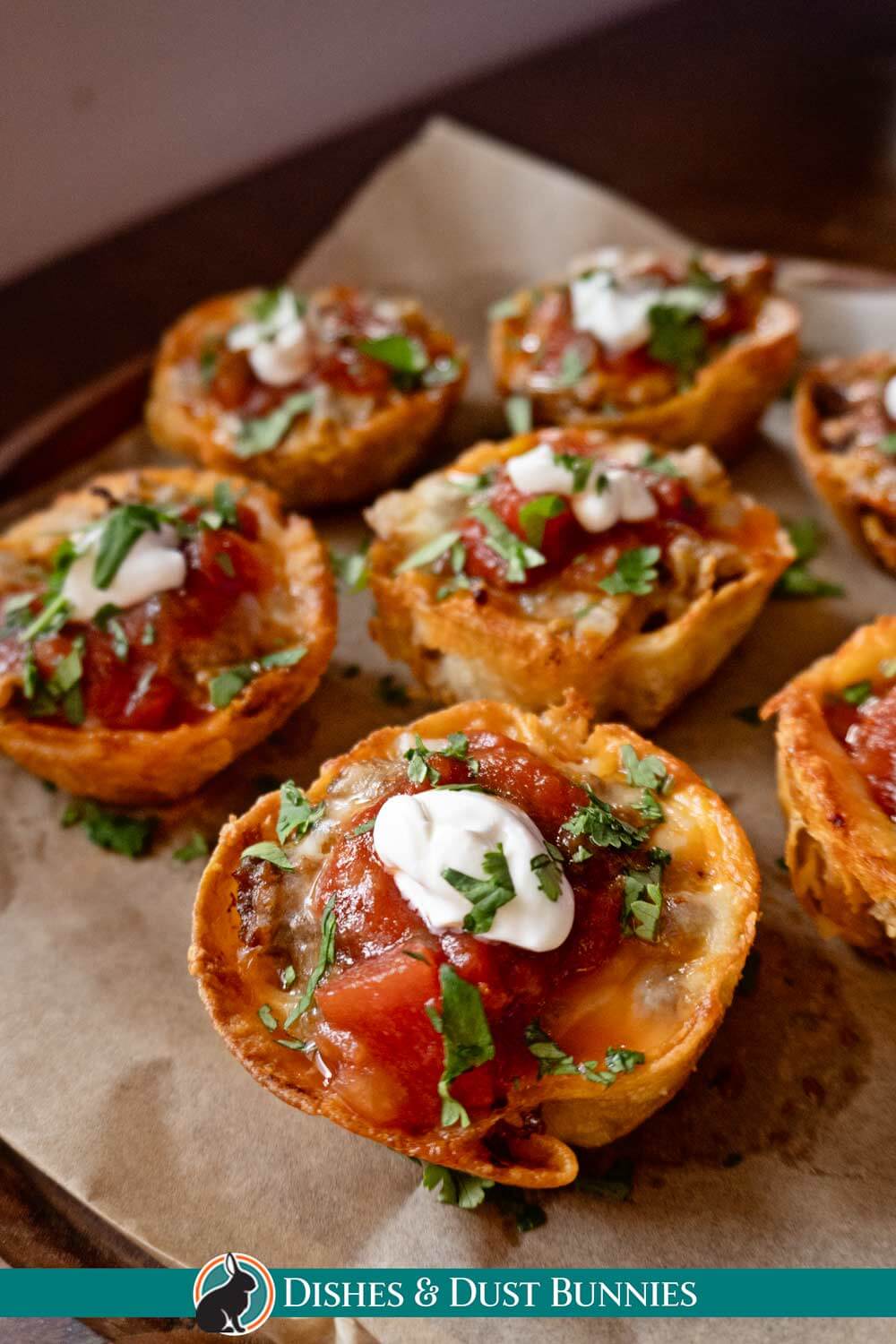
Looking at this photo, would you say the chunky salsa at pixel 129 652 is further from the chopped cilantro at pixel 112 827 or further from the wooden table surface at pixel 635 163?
the wooden table surface at pixel 635 163

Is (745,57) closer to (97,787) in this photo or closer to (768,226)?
(768,226)

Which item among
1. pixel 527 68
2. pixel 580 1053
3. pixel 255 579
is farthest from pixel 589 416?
pixel 527 68

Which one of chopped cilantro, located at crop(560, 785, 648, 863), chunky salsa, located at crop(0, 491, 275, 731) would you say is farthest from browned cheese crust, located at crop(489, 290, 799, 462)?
chopped cilantro, located at crop(560, 785, 648, 863)

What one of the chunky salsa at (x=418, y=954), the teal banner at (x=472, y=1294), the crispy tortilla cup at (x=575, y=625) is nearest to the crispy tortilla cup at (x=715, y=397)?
the crispy tortilla cup at (x=575, y=625)

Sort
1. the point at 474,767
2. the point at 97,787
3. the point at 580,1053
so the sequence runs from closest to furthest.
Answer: the point at 580,1053
the point at 474,767
the point at 97,787

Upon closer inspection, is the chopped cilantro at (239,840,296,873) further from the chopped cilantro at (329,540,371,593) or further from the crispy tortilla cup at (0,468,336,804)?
the chopped cilantro at (329,540,371,593)
